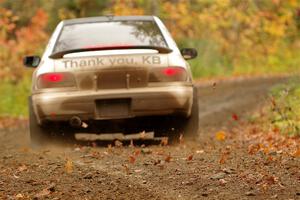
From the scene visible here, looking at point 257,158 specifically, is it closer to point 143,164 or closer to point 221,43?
point 143,164

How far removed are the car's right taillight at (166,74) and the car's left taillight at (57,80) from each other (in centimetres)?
93

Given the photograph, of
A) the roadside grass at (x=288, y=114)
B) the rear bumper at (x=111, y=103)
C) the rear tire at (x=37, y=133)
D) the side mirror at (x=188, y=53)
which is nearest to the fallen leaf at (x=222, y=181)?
the rear bumper at (x=111, y=103)

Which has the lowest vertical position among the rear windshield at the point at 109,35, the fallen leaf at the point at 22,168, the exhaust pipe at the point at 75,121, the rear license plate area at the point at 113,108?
the exhaust pipe at the point at 75,121

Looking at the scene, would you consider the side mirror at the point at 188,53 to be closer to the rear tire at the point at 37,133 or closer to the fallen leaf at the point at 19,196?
the rear tire at the point at 37,133

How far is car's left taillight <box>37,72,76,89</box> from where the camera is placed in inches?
351

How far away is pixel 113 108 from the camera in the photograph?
898cm

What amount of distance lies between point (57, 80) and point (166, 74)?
1273mm

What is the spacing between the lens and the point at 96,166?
7.38 m

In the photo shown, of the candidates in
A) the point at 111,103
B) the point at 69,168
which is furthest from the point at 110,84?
the point at 69,168

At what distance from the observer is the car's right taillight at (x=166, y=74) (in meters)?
8.96

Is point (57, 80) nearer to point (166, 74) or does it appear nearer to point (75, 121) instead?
point (75, 121)

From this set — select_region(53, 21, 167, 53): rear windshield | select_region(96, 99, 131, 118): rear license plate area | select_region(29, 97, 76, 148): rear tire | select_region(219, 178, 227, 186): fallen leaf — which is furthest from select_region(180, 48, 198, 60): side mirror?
select_region(219, 178, 227, 186): fallen leaf

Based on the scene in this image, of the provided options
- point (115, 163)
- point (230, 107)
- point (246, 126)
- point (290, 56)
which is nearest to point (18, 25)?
point (290, 56)

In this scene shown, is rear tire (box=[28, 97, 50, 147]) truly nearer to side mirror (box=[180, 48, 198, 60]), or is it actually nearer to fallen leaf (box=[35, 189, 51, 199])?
side mirror (box=[180, 48, 198, 60])
